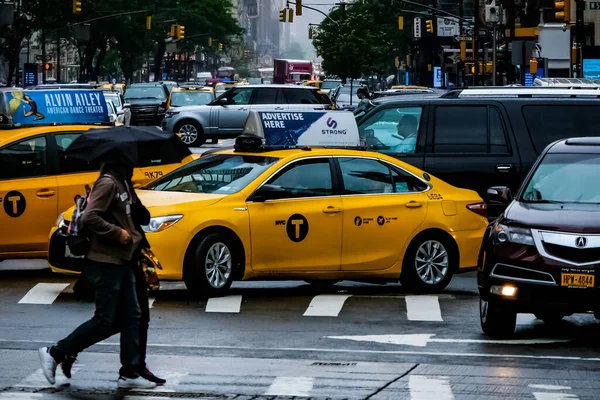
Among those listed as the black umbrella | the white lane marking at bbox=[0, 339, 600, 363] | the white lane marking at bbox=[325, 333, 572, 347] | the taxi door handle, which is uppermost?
the black umbrella

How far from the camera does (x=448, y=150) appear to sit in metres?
17.6

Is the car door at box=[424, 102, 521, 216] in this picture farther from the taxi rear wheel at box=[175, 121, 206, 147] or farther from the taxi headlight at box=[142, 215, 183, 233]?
the taxi rear wheel at box=[175, 121, 206, 147]

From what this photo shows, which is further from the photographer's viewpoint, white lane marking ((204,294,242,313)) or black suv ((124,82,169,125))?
black suv ((124,82,169,125))

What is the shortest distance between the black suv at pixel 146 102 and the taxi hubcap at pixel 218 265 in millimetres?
38067

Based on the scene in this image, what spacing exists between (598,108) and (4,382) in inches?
411

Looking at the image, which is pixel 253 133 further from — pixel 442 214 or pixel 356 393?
pixel 356 393

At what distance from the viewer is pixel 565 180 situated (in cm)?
1201

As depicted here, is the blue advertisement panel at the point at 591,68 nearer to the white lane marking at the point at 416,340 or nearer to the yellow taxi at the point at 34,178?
the yellow taxi at the point at 34,178

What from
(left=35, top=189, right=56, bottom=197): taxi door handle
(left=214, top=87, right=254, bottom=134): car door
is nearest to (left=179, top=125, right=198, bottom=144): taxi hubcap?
(left=214, top=87, right=254, bottom=134): car door

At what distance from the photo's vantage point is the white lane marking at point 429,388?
8820mm

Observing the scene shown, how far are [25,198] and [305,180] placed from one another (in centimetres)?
325

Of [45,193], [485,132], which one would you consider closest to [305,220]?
[45,193]

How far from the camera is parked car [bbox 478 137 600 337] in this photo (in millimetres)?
10812

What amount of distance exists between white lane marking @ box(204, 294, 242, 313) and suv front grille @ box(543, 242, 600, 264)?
3428 mm
